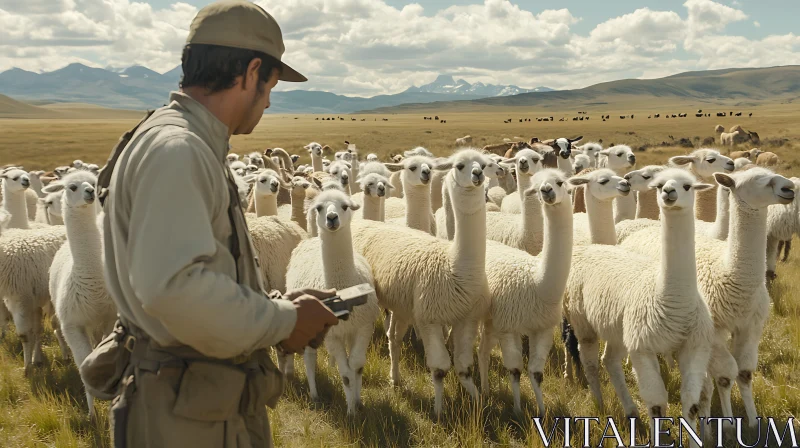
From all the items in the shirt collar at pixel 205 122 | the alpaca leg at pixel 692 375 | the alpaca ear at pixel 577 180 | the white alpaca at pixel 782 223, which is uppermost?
the shirt collar at pixel 205 122

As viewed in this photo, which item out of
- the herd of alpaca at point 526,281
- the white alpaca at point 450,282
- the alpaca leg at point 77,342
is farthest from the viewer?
the white alpaca at point 450,282

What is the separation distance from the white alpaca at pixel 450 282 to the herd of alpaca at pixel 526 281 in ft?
0.04

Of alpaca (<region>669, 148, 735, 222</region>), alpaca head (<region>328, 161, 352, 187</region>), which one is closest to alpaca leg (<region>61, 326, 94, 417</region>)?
alpaca head (<region>328, 161, 352, 187</region>)

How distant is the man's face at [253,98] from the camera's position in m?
1.97

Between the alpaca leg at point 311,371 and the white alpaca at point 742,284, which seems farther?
the alpaca leg at point 311,371

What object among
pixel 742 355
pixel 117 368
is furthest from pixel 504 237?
pixel 117 368

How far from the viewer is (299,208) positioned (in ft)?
28.9

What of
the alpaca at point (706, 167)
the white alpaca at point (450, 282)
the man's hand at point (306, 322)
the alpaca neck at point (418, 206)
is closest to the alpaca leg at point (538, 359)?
the white alpaca at point (450, 282)

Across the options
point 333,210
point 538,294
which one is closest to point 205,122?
point 333,210

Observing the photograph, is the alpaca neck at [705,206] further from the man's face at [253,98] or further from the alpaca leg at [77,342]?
the man's face at [253,98]

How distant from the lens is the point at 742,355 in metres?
4.80

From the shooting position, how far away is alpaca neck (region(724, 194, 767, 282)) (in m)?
4.62

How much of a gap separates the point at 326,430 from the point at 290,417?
0.50 meters

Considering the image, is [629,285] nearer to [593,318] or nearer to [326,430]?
[593,318]
